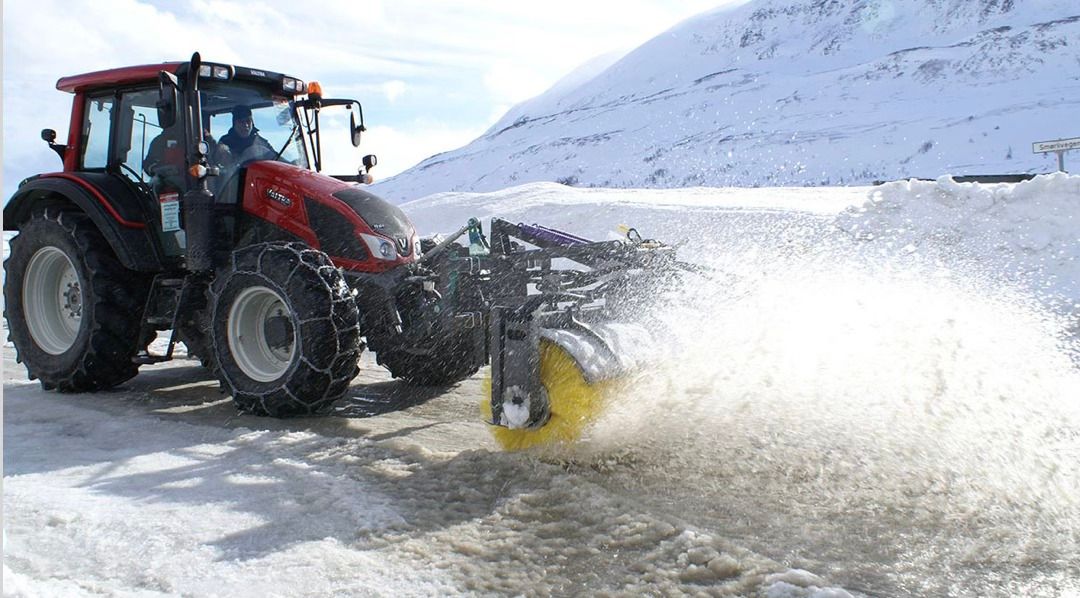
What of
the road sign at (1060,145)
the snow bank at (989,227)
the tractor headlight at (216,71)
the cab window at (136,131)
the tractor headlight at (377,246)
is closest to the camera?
the tractor headlight at (377,246)

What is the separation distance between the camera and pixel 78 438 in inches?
185

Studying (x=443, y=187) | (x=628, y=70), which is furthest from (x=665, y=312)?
(x=628, y=70)

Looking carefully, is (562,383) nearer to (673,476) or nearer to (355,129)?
(673,476)

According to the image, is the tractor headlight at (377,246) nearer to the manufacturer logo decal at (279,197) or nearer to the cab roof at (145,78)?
the manufacturer logo decal at (279,197)

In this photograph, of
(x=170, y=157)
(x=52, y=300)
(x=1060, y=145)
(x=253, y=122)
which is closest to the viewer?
(x=170, y=157)

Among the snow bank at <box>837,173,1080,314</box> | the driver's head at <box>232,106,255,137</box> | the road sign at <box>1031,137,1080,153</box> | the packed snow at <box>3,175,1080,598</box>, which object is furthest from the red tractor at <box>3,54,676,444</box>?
the road sign at <box>1031,137,1080,153</box>

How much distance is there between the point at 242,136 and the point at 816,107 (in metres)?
69.7

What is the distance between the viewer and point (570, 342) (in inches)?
163

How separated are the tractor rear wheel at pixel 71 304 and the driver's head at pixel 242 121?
1.13 meters

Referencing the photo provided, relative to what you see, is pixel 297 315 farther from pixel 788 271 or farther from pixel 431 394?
pixel 788 271

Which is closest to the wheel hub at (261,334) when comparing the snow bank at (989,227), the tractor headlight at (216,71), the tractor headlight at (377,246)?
the tractor headlight at (377,246)

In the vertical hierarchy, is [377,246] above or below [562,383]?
above

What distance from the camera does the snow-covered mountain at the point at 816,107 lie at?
175ft

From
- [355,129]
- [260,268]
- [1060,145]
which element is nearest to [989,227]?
[355,129]
